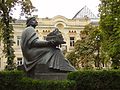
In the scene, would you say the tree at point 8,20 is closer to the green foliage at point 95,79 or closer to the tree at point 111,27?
the tree at point 111,27

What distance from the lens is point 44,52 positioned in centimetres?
1348

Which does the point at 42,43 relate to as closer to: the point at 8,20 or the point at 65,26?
the point at 8,20

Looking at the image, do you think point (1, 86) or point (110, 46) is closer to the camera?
point (1, 86)

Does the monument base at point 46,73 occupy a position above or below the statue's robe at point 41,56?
below

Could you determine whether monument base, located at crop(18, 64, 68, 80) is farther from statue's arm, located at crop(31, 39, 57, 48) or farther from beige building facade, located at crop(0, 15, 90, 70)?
beige building facade, located at crop(0, 15, 90, 70)

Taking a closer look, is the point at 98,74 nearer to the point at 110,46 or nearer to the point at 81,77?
the point at 81,77

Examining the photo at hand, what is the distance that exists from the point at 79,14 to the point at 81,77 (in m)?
51.8

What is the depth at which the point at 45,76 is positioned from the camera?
42.9 ft

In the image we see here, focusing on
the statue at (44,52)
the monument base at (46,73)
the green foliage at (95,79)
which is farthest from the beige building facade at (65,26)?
the green foliage at (95,79)

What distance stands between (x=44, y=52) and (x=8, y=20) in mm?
11592

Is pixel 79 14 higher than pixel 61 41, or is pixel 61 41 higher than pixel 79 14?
pixel 79 14

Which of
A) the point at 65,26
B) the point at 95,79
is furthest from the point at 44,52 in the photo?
the point at 65,26

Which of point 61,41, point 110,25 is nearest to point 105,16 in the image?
point 110,25

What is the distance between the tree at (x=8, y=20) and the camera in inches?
926
